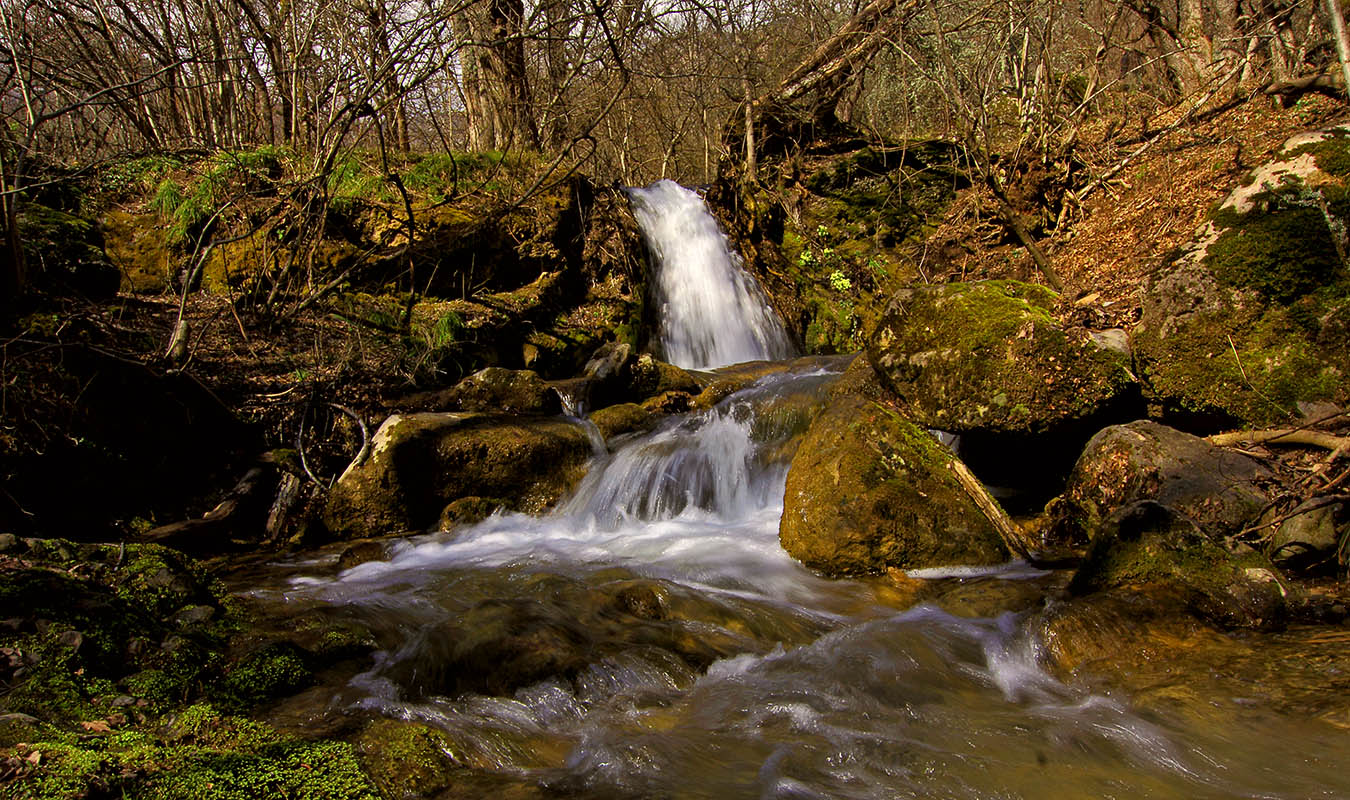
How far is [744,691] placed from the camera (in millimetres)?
3314

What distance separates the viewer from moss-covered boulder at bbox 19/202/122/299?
246 inches

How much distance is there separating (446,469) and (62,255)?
4.16 m

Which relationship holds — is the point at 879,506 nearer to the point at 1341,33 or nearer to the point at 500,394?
the point at 1341,33

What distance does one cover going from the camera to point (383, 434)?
21.6 ft

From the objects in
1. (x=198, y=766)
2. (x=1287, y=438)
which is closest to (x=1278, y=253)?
(x=1287, y=438)

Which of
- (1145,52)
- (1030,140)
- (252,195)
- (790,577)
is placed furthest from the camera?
(1145,52)

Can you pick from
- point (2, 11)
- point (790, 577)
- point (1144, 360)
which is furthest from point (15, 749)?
→ point (1144, 360)

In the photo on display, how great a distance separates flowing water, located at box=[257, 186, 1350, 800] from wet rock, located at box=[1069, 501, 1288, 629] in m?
0.51

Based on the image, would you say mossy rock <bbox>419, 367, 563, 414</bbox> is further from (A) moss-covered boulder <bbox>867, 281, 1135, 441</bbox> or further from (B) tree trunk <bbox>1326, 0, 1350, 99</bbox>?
(B) tree trunk <bbox>1326, 0, 1350, 99</bbox>

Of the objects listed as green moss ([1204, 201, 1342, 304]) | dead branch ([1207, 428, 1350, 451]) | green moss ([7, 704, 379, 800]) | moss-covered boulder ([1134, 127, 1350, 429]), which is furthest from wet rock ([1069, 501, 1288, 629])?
green moss ([7, 704, 379, 800])

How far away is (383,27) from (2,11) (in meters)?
2.79

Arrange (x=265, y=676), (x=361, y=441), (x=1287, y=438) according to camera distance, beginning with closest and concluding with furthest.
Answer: (x=265, y=676) < (x=1287, y=438) < (x=361, y=441)

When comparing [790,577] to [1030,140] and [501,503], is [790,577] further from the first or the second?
[1030,140]

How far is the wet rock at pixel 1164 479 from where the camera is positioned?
13.5 ft
